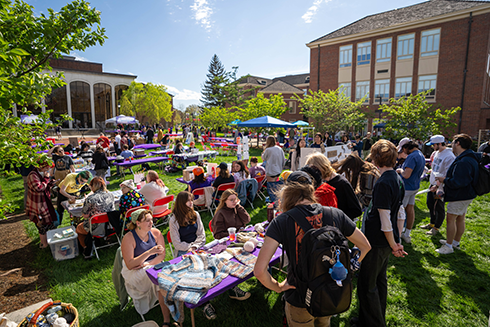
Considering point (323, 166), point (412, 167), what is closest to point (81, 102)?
point (323, 166)

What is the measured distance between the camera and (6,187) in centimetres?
1027

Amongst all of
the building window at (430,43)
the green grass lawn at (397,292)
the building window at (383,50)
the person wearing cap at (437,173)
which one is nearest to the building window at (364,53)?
the building window at (383,50)

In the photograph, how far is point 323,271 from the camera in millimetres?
1809

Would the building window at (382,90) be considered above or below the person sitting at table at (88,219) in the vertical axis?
above

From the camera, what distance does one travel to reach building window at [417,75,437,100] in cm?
2566

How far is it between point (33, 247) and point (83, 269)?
1865mm

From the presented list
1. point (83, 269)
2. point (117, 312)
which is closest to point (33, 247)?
point (83, 269)

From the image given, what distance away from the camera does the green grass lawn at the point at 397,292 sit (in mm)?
3379

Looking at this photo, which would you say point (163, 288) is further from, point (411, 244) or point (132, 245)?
point (411, 244)

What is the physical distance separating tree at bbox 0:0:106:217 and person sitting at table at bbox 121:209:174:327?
4.36 ft

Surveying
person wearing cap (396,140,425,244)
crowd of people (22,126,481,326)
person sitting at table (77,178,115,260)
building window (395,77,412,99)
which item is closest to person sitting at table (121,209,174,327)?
crowd of people (22,126,481,326)

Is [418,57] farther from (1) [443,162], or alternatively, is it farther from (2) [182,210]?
(2) [182,210]

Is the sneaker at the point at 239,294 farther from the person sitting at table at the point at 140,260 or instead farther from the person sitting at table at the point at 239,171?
the person sitting at table at the point at 239,171

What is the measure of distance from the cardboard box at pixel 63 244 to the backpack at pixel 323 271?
16.2 feet
